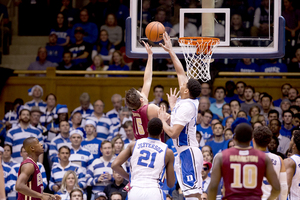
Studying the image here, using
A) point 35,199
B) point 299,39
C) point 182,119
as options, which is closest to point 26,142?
point 35,199

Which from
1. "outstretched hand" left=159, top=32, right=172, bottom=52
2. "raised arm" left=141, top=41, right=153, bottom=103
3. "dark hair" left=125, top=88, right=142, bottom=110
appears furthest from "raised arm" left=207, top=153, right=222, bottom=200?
"outstretched hand" left=159, top=32, right=172, bottom=52

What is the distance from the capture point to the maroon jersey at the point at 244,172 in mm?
4930

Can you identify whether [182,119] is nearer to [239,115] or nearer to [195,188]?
[195,188]

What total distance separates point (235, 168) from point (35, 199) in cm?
313

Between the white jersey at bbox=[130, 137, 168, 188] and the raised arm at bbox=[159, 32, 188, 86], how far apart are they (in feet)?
4.89

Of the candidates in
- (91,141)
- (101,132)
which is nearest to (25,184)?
(91,141)

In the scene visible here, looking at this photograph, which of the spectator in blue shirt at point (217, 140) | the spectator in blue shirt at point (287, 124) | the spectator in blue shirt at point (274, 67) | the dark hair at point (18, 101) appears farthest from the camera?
the spectator in blue shirt at point (274, 67)

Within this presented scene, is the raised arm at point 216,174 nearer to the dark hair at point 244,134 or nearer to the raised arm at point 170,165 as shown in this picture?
the dark hair at point 244,134

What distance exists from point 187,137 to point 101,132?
13.6 ft

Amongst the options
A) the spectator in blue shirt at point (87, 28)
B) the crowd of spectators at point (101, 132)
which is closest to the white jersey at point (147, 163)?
the crowd of spectators at point (101, 132)

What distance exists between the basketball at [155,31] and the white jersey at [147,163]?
2364 millimetres

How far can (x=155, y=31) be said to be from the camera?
24.4 ft

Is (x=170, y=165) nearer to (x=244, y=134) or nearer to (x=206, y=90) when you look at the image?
(x=244, y=134)

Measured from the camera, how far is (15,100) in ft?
37.9
